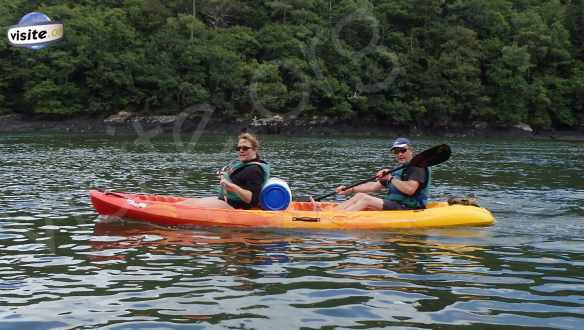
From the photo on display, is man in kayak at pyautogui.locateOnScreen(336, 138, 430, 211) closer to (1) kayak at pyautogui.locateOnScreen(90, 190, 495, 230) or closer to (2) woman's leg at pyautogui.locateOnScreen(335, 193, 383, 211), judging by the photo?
(2) woman's leg at pyautogui.locateOnScreen(335, 193, 383, 211)

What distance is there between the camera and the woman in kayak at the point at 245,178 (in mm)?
9688

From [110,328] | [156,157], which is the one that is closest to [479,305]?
[110,328]

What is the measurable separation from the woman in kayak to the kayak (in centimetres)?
25

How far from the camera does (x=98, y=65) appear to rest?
204ft

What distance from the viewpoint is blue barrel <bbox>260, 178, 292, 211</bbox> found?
1038cm

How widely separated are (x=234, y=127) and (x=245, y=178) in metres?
47.8

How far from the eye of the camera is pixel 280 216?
1014 cm

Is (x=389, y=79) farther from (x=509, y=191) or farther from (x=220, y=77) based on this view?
(x=509, y=191)

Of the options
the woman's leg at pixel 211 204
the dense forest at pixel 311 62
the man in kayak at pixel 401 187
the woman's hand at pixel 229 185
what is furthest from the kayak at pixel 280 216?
the dense forest at pixel 311 62

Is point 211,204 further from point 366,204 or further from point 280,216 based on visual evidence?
point 366,204

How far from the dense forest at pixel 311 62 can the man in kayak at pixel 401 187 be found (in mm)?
47816

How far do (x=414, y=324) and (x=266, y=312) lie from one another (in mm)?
1357

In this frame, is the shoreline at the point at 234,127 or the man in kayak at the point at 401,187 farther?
the shoreline at the point at 234,127

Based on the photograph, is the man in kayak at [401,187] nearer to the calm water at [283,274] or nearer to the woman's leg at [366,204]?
the woman's leg at [366,204]
